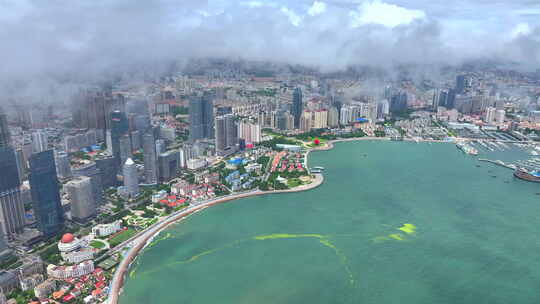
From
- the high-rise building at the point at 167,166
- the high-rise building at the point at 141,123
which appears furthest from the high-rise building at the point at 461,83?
the high-rise building at the point at 167,166

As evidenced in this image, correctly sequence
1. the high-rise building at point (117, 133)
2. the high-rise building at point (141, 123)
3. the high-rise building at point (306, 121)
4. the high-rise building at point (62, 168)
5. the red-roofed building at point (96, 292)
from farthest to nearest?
the high-rise building at point (306, 121) → the high-rise building at point (141, 123) → the high-rise building at point (117, 133) → the high-rise building at point (62, 168) → the red-roofed building at point (96, 292)

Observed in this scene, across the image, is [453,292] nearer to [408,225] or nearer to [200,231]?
[408,225]

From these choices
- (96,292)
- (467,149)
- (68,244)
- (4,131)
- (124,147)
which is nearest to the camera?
(96,292)

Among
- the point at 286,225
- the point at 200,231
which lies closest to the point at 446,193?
the point at 286,225

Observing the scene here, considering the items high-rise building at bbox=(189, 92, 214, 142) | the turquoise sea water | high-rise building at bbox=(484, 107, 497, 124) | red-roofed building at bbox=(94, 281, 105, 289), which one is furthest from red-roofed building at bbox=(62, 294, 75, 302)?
high-rise building at bbox=(484, 107, 497, 124)

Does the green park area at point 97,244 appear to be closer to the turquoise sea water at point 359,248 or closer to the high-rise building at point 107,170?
the turquoise sea water at point 359,248

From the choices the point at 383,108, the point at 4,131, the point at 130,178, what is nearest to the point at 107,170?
the point at 130,178

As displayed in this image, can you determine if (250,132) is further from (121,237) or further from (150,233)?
(121,237)
